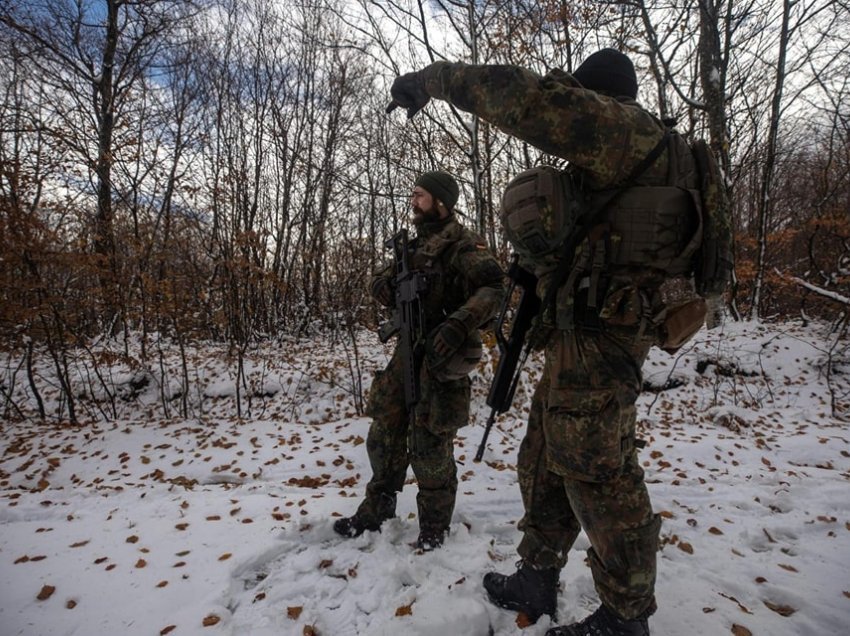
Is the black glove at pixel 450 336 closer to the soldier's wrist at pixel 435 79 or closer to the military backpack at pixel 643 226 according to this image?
the military backpack at pixel 643 226

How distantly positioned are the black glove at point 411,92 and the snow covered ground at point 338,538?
2.15 metres

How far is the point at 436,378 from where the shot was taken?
2.35 m

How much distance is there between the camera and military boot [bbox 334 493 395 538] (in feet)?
8.21

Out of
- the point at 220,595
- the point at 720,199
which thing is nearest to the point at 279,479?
the point at 220,595

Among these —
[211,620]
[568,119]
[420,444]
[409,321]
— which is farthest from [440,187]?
[211,620]

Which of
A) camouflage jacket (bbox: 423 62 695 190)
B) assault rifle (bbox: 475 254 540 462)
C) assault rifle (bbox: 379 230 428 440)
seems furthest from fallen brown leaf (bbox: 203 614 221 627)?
camouflage jacket (bbox: 423 62 695 190)

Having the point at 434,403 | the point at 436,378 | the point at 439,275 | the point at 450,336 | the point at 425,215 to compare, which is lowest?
the point at 434,403

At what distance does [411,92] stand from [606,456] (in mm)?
1570

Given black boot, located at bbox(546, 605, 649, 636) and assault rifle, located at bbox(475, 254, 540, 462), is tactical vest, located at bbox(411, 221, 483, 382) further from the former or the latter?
black boot, located at bbox(546, 605, 649, 636)

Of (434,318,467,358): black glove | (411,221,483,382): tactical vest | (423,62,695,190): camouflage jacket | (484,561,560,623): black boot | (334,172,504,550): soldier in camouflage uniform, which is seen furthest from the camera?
(411,221,483,382): tactical vest

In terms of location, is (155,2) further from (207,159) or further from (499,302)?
(499,302)

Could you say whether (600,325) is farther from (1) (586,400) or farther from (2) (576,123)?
(2) (576,123)

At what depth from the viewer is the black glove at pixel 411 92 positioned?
1645 mm

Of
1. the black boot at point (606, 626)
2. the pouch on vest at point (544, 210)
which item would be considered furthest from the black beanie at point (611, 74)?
the black boot at point (606, 626)
